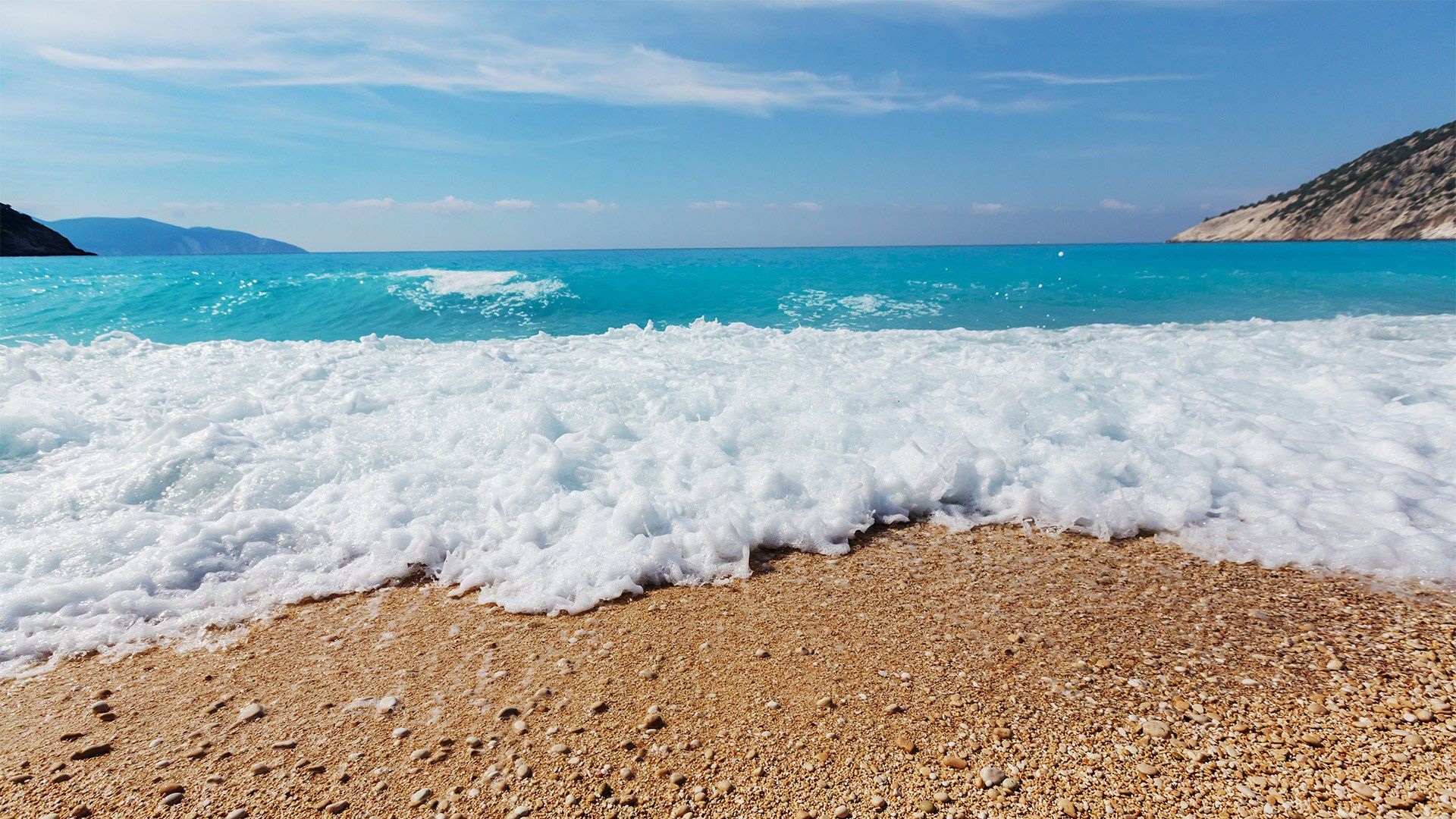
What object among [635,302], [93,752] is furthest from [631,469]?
[635,302]

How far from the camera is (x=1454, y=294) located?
17469 millimetres

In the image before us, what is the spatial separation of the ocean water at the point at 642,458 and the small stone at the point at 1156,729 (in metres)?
2.00

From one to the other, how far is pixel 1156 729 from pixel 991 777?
0.77 m

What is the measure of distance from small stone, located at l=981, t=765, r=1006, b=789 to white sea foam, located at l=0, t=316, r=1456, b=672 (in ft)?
6.21

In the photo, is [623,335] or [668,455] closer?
[668,455]

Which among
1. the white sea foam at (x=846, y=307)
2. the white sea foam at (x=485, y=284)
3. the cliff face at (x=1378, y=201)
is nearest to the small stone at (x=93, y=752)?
the white sea foam at (x=846, y=307)

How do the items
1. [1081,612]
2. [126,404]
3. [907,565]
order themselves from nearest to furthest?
[1081,612], [907,565], [126,404]

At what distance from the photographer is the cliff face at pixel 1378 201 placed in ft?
213

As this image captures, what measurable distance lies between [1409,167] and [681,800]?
110431 millimetres

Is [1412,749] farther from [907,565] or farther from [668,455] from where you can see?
[668,455]

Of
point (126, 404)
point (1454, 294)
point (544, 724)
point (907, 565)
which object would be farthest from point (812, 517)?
point (1454, 294)

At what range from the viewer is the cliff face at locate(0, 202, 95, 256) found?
67625mm

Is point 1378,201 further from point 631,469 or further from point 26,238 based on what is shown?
point 26,238

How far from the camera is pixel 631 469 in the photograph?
524 cm
